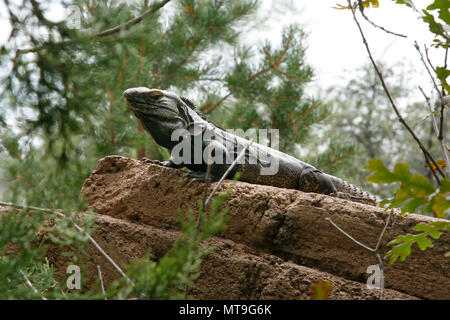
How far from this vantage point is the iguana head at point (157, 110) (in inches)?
182

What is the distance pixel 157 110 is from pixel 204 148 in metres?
0.56

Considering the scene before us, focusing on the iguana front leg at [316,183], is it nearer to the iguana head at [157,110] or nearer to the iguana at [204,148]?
the iguana at [204,148]

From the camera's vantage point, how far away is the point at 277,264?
4.03 metres

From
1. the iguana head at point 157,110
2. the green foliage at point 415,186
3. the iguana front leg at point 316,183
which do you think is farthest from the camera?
the iguana front leg at point 316,183

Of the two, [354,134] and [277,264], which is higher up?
[354,134]

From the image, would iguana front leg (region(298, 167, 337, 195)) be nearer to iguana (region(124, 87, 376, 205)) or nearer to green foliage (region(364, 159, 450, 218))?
iguana (region(124, 87, 376, 205))

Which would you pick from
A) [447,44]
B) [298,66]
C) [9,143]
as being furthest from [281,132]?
[447,44]

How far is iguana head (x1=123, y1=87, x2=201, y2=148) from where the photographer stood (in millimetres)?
4629

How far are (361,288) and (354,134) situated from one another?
13249 millimetres

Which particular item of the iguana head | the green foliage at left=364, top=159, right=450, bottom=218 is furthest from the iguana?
the green foliage at left=364, top=159, right=450, bottom=218

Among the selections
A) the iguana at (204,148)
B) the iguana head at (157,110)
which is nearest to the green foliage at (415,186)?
the iguana at (204,148)
